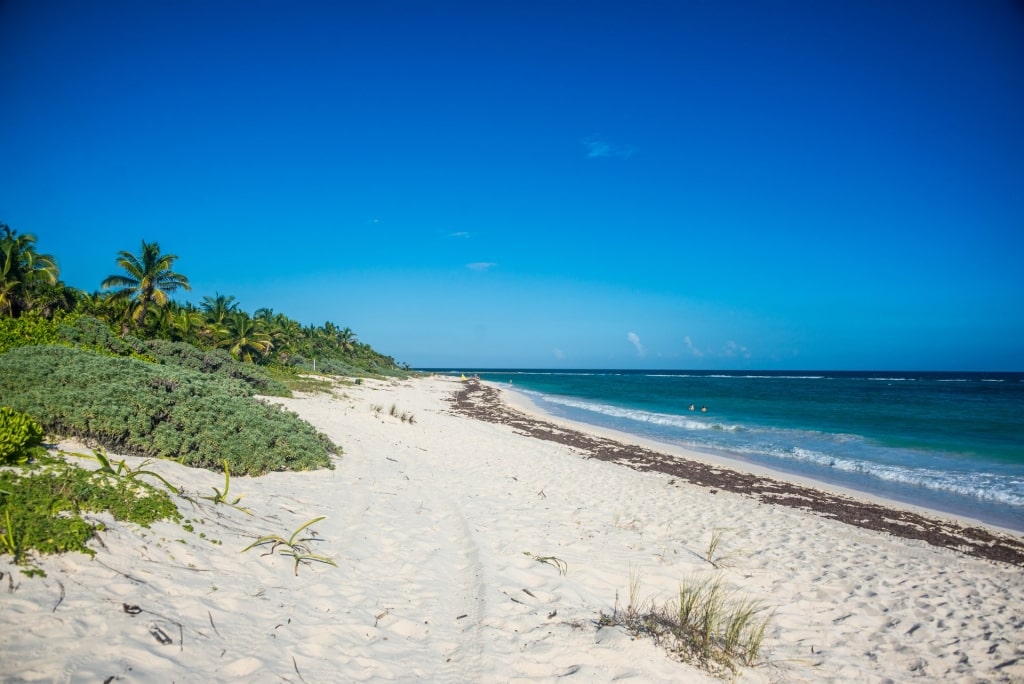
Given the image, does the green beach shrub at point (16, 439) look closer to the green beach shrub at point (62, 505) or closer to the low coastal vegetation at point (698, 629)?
the green beach shrub at point (62, 505)

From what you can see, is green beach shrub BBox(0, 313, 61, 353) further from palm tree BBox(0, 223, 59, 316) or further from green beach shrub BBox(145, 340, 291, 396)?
palm tree BBox(0, 223, 59, 316)

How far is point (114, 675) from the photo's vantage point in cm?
287

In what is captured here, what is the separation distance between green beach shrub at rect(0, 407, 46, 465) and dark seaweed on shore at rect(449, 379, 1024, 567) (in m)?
13.6

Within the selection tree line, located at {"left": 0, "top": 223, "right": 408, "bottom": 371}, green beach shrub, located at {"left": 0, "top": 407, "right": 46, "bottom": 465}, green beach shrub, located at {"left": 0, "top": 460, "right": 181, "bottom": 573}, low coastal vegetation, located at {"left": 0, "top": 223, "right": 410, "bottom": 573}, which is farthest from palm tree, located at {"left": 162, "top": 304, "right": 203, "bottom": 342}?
green beach shrub, located at {"left": 0, "top": 460, "right": 181, "bottom": 573}

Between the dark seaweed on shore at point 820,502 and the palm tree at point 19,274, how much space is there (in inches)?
1004

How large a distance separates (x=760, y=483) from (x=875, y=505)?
2.69 metres

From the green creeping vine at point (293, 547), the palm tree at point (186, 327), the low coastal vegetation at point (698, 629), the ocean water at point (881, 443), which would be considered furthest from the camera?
the palm tree at point (186, 327)

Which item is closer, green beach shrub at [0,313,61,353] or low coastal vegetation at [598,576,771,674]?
low coastal vegetation at [598,576,771,674]

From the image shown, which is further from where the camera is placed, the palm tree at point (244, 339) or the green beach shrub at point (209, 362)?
the palm tree at point (244, 339)

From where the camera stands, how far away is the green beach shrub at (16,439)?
195 inches

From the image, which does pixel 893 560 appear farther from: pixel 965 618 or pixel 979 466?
pixel 979 466

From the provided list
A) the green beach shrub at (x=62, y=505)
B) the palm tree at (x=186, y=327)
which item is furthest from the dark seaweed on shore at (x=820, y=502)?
the palm tree at (x=186, y=327)

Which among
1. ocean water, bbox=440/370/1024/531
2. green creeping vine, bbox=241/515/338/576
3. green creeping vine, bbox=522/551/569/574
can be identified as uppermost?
green creeping vine, bbox=241/515/338/576

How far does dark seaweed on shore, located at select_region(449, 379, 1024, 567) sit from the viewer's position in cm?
951
